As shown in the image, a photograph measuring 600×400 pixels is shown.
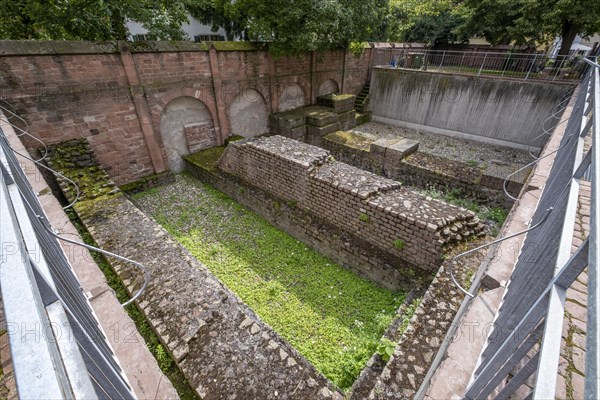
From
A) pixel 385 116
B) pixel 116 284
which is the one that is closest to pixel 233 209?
pixel 116 284

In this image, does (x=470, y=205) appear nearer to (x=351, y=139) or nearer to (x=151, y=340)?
(x=351, y=139)

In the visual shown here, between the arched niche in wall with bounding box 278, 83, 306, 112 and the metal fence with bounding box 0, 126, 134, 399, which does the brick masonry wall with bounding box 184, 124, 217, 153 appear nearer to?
the arched niche in wall with bounding box 278, 83, 306, 112

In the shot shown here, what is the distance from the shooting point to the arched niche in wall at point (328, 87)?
43.8 feet

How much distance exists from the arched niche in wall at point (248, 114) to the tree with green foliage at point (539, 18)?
11.9 meters

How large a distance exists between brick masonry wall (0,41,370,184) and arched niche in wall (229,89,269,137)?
0.24 m

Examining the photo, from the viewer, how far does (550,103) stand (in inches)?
396

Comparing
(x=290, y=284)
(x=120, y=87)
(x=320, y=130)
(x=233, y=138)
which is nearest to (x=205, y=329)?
(x=290, y=284)

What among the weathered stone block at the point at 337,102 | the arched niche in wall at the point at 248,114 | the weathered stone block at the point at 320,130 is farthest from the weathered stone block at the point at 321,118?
the arched niche in wall at the point at 248,114

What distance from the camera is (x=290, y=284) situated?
526 cm

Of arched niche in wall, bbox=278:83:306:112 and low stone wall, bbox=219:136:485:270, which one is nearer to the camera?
low stone wall, bbox=219:136:485:270

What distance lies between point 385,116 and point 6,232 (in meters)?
15.1

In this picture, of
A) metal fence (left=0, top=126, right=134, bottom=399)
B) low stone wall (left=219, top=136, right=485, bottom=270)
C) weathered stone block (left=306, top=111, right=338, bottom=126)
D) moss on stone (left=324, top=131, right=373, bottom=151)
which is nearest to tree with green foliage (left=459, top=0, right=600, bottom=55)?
moss on stone (left=324, top=131, right=373, bottom=151)

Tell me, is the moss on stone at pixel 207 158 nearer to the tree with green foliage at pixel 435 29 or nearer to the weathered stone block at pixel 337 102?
the weathered stone block at pixel 337 102

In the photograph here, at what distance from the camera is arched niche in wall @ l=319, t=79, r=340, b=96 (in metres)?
13.4
